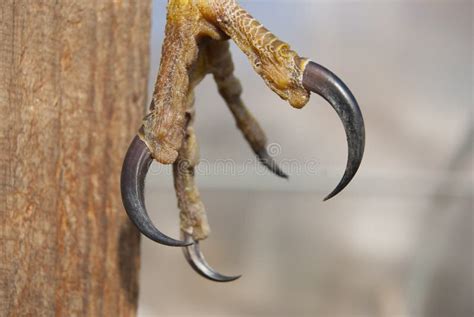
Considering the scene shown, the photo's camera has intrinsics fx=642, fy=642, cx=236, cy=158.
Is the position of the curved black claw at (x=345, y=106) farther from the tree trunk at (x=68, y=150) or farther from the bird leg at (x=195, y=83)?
the tree trunk at (x=68, y=150)

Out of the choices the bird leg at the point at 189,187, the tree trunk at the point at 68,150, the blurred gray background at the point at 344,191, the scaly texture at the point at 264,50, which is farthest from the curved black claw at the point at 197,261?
the blurred gray background at the point at 344,191

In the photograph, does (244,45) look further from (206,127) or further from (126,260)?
(206,127)

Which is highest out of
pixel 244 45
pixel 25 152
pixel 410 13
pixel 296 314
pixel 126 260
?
pixel 410 13

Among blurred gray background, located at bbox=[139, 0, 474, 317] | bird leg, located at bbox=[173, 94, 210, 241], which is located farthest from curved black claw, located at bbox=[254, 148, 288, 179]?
blurred gray background, located at bbox=[139, 0, 474, 317]

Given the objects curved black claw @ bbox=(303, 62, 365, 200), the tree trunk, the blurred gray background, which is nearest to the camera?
curved black claw @ bbox=(303, 62, 365, 200)

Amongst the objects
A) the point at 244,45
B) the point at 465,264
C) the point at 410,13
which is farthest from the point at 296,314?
the point at 244,45

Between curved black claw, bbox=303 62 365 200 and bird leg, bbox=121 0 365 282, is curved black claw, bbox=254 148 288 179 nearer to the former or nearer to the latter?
bird leg, bbox=121 0 365 282
